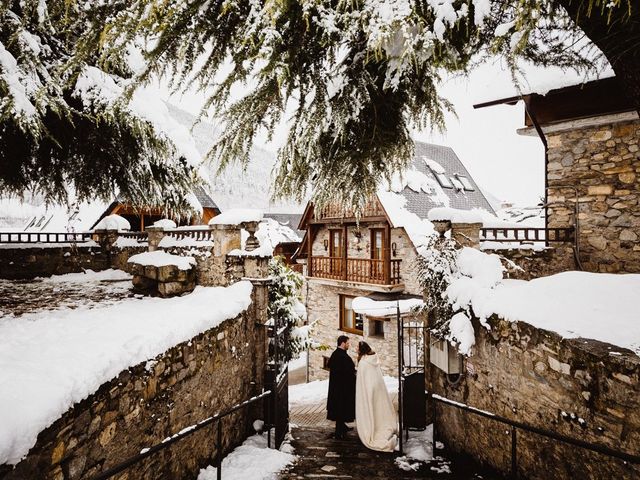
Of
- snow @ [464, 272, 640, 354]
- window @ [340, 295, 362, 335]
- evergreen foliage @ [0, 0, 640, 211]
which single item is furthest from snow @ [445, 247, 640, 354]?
window @ [340, 295, 362, 335]

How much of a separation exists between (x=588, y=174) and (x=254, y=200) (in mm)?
17952

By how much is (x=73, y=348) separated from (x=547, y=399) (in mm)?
4307

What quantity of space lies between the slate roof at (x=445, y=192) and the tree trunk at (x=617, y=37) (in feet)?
36.9

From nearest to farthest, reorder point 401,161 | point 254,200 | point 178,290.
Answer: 1. point 401,161
2. point 178,290
3. point 254,200

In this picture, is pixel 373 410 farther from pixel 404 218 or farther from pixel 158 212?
pixel 158 212

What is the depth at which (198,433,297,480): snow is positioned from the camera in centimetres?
464

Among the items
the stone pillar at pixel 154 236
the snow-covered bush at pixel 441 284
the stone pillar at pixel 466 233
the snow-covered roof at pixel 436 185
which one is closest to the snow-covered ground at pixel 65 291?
the stone pillar at pixel 154 236

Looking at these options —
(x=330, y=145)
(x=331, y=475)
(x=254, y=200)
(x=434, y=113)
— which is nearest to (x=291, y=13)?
(x=330, y=145)

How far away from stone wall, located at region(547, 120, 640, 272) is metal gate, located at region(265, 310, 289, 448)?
17.4 feet

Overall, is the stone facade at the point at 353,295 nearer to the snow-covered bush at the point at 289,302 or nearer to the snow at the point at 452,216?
the snow-covered bush at the point at 289,302

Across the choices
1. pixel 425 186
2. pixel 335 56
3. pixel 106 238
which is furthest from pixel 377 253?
pixel 335 56

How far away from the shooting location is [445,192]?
1603 centimetres

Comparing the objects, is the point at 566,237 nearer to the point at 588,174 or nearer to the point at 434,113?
the point at 588,174

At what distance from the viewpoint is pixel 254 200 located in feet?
74.3
